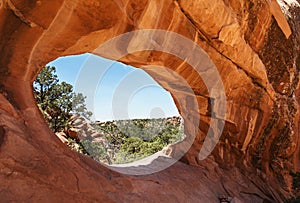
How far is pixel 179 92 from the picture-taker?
832cm

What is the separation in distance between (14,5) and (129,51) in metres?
2.40

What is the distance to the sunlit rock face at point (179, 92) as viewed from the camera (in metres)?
3.75

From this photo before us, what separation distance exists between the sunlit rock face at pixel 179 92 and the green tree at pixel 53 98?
9.00 metres

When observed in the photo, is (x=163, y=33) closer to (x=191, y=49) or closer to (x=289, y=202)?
(x=191, y=49)

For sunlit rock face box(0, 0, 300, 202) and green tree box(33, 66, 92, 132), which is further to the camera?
green tree box(33, 66, 92, 132)

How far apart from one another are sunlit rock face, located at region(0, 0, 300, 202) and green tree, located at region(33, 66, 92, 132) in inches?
354

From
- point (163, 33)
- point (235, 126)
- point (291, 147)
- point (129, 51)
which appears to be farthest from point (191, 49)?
point (291, 147)

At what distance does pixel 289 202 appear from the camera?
7852 millimetres

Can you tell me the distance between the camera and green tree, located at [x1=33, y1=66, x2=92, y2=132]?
50.8 ft

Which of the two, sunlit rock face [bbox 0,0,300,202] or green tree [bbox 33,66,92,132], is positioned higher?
green tree [bbox 33,66,92,132]

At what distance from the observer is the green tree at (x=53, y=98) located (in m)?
15.5

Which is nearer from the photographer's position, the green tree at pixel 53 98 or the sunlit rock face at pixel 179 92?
the sunlit rock face at pixel 179 92

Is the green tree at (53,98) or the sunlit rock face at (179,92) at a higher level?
the green tree at (53,98)

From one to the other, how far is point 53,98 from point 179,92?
9.77 metres
